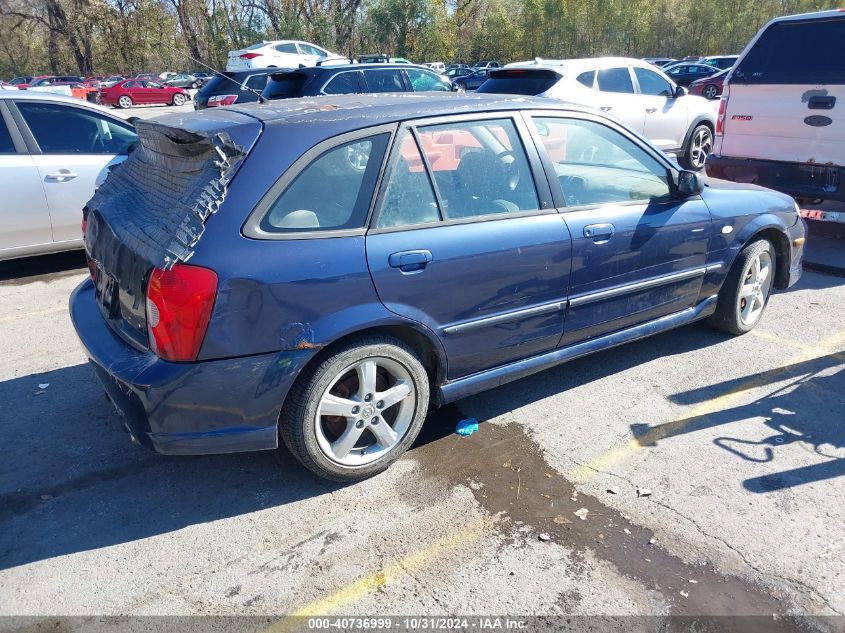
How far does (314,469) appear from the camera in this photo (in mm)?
3248

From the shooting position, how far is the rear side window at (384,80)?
10.1 meters

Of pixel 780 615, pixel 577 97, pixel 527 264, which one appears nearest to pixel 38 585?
pixel 527 264

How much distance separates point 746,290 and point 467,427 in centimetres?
241

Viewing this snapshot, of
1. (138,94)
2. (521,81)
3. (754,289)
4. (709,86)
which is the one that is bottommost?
(754,289)

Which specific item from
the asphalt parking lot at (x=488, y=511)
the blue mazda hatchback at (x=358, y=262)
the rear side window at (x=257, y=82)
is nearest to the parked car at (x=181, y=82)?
the rear side window at (x=257, y=82)

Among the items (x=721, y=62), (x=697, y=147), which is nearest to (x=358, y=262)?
(x=697, y=147)

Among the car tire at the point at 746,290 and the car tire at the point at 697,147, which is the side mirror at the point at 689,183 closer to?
the car tire at the point at 746,290

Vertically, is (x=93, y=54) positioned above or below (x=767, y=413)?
above

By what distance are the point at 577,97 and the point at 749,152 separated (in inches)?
101

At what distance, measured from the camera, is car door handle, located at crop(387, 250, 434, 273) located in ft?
10.4

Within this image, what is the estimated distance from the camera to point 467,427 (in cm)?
384

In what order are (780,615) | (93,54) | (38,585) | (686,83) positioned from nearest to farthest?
(780,615)
(38,585)
(686,83)
(93,54)

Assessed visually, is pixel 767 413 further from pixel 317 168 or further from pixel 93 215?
pixel 93 215

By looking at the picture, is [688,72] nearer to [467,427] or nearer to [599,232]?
[599,232]
